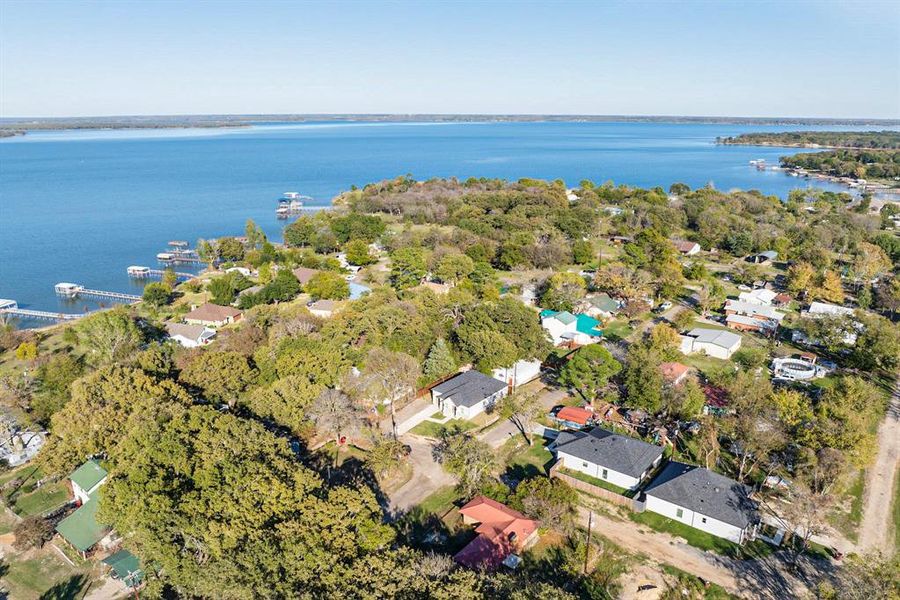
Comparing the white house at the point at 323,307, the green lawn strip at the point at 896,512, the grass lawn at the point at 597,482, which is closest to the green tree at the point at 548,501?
the grass lawn at the point at 597,482

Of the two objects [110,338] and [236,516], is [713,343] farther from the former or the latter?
[110,338]

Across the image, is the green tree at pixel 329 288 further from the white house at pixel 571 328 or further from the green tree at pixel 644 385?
the green tree at pixel 644 385

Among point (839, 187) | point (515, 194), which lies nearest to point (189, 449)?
point (515, 194)

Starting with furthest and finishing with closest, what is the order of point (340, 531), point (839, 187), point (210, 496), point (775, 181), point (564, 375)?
point (775, 181) → point (839, 187) → point (564, 375) → point (210, 496) → point (340, 531)

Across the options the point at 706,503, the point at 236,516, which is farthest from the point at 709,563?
the point at 236,516

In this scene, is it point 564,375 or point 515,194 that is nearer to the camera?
point 564,375

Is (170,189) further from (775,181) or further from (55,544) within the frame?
(775,181)

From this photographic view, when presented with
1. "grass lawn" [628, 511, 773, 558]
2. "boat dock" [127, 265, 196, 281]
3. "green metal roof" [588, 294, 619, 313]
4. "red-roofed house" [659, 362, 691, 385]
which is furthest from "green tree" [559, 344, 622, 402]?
"boat dock" [127, 265, 196, 281]
